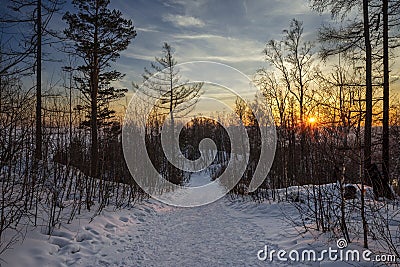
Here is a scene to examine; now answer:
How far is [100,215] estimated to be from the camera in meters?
7.01

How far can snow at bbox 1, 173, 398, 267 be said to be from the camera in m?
4.44

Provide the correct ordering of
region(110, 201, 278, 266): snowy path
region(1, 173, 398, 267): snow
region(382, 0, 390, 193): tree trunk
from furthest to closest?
region(382, 0, 390, 193): tree trunk → region(110, 201, 278, 266): snowy path → region(1, 173, 398, 267): snow

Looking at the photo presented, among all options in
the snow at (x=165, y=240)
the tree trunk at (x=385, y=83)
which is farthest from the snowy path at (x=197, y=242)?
the tree trunk at (x=385, y=83)

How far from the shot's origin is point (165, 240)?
604cm

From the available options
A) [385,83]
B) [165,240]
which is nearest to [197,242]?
[165,240]

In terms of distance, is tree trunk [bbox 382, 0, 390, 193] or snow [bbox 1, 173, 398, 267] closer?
snow [bbox 1, 173, 398, 267]

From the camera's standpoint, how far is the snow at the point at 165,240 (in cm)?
444

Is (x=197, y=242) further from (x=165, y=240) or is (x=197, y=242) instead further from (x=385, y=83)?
(x=385, y=83)

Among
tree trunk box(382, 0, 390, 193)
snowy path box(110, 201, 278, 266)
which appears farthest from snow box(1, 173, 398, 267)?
tree trunk box(382, 0, 390, 193)

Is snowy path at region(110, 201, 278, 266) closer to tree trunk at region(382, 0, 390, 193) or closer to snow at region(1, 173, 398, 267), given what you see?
snow at region(1, 173, 398, 267)

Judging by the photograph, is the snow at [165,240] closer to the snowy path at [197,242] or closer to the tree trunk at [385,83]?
the snowy path at [197,242]

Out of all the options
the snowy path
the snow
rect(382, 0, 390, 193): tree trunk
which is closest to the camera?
the snow

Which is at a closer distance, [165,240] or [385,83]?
[165,240]

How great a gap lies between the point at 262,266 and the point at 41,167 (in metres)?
5.36
